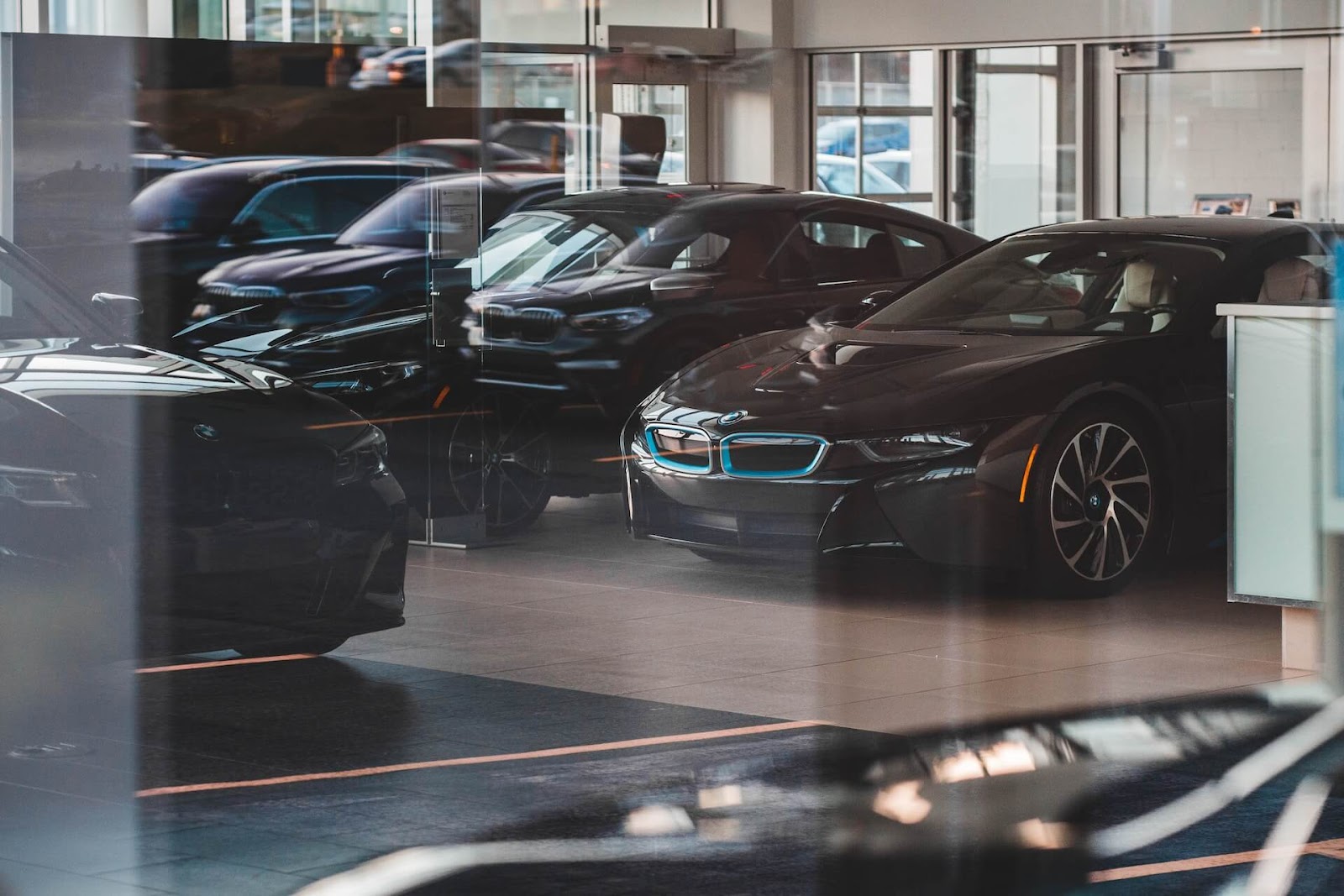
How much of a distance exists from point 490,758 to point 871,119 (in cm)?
322

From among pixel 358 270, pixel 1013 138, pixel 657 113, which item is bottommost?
pixel 358 270

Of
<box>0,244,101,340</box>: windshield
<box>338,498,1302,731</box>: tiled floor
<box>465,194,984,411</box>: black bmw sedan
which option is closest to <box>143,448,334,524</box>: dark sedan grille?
<box>0,244,101,340</box>: windshield

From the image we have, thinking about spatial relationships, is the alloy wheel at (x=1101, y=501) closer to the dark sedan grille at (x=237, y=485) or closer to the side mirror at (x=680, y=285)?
the side mirror at (x=680, y=285)

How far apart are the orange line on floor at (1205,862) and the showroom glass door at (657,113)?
378 centimetres

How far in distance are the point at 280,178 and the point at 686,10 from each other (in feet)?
5.62

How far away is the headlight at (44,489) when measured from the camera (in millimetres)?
5430

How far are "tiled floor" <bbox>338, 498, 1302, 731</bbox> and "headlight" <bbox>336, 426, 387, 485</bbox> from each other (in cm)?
57

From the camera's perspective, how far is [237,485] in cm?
581

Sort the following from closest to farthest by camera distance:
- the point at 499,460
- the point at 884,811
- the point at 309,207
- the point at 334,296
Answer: the point at 884,811 < the point at 309,207 < the point at 334,296 < the point at 499,460

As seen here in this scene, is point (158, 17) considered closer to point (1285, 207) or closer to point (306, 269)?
point (306, 269)

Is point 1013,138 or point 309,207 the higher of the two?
point 1013,138

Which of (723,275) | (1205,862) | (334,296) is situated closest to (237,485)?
(334,296)

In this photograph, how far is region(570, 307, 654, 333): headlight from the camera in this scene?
7359 millimetres

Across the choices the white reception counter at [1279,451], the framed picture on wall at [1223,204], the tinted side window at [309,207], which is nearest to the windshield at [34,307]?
the tinted side window at [309,207]
